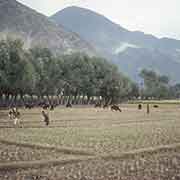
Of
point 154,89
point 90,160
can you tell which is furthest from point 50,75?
point 154,89

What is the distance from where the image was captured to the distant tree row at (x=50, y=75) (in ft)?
227

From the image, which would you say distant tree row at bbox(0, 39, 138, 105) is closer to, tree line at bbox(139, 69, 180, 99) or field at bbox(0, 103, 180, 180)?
field at bbox(0, 103, 180, 180)

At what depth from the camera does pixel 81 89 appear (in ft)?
334

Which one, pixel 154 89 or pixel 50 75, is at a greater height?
pixel 50 75

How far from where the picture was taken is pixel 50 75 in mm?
94000

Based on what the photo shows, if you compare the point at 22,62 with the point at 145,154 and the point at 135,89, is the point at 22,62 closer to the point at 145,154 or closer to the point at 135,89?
the point at 145,154

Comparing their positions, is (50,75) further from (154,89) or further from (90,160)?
(154,89)

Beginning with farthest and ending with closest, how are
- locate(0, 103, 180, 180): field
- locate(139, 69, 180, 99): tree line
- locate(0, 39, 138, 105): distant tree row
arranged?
locate(139, 69, 180, 99): tree line, locate(0, 39, 138, 105): distant tree row, locate(0, 103, 180, 180): field

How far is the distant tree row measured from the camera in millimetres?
69250

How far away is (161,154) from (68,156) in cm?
537

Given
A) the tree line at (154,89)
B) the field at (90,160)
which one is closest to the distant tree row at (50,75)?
the field at (90,160)

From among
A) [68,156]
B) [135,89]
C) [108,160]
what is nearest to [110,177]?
[108,160]

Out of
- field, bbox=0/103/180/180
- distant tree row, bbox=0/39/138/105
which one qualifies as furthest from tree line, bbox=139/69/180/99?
field, bbox=0/103/180/180

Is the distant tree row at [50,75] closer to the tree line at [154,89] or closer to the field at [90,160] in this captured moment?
the field at [90,160]
